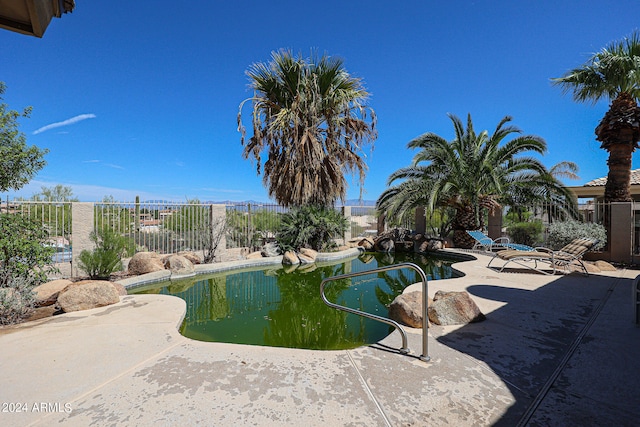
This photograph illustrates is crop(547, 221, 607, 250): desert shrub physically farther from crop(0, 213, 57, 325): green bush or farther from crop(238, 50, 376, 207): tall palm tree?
crop(0, 213, 57, 325): green bush

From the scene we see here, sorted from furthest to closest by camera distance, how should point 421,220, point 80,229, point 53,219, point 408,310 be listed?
point 421,220
point 53,219
point 80,229
point 408,310

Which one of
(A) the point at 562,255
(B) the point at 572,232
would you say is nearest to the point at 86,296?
(A) the point at 562,255

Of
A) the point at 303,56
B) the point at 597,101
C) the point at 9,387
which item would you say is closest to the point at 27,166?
the point at 9,387

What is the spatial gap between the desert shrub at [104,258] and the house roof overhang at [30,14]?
20.6 ft

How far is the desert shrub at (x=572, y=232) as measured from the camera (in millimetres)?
9164

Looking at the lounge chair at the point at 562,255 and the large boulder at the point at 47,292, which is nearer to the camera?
the large boulder at the point at 47,292

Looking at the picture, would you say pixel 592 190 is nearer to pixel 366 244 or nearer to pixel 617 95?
pixel 617 95

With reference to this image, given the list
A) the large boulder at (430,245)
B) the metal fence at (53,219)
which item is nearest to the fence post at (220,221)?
the metal fence at (53,219)

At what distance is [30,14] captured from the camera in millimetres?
2004

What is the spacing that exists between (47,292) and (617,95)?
52.7 feet

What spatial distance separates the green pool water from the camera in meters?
4.23

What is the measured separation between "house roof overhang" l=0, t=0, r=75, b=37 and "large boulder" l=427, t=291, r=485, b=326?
464cm

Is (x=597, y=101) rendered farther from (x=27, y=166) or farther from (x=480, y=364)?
(x=27, y=166)

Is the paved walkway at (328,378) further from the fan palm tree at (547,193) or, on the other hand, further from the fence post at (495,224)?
the fence post at (495,224)
